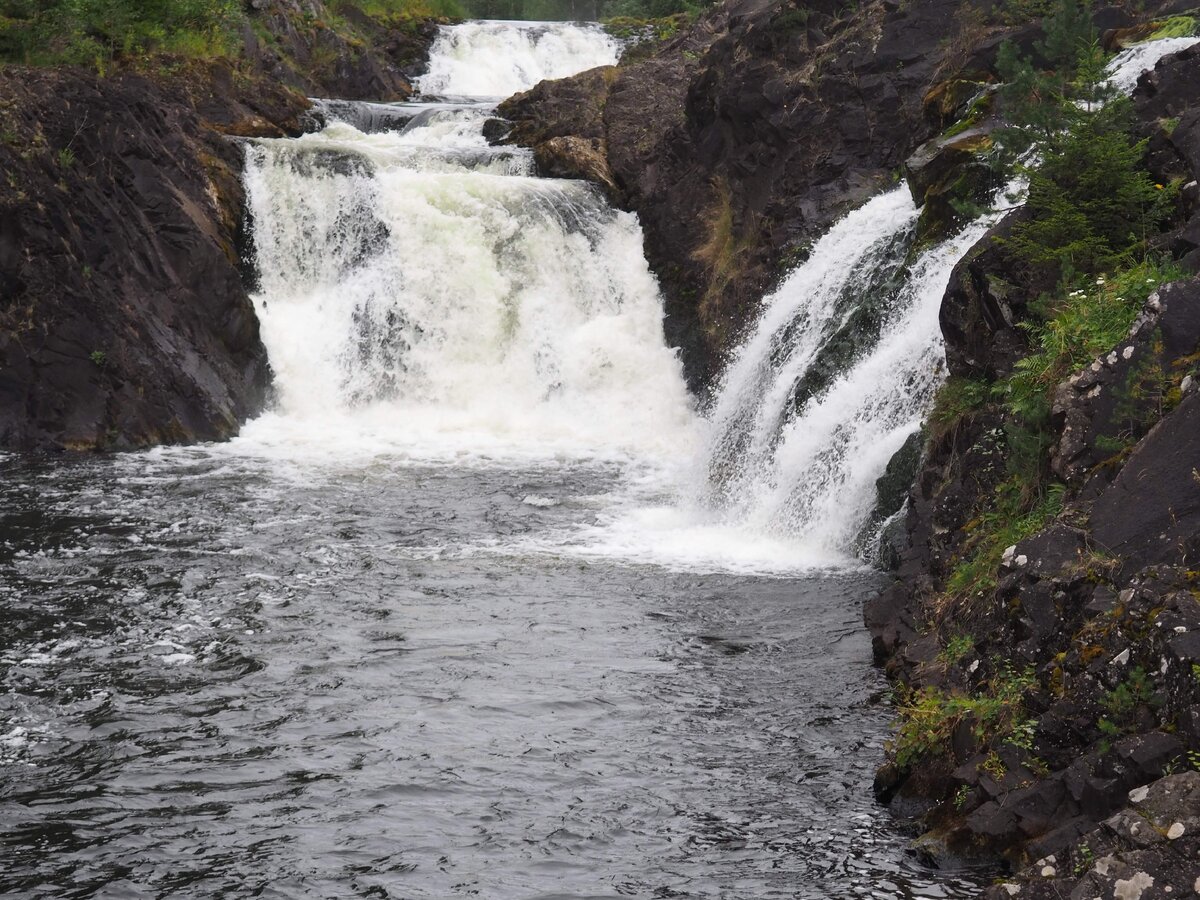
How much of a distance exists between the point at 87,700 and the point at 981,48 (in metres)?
15.2

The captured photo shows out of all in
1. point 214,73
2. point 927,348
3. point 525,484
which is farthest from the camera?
point 214,73

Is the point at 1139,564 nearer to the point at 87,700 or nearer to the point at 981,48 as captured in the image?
the point at 87,700

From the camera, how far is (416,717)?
10.5 m

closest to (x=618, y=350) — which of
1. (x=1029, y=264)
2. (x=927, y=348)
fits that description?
(x=927, y=348)

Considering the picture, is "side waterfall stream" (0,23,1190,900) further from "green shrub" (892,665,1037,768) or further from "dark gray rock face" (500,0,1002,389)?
"dark gray rock face" (500,0,1002,389)

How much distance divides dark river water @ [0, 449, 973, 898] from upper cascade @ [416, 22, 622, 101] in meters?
23.2

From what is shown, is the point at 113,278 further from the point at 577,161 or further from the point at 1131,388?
the point at 1131,388

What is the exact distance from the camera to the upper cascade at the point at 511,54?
121 ft

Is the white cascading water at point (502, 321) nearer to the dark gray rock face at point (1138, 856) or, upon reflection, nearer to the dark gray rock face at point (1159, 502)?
the dark gray rock face at point (1159, 502)

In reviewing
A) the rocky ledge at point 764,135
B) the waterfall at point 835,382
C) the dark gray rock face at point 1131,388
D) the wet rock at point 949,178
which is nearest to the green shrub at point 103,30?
the rocky ledge at point 764,135

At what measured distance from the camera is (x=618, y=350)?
80.5 ft

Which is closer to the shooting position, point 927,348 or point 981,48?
point 927,348

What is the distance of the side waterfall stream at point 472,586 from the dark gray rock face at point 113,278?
83cm

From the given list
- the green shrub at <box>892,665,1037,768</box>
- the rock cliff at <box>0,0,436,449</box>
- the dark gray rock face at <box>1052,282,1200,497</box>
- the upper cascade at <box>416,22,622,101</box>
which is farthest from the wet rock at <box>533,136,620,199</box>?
the green shrub at <box>892,665,1037,768</box>
